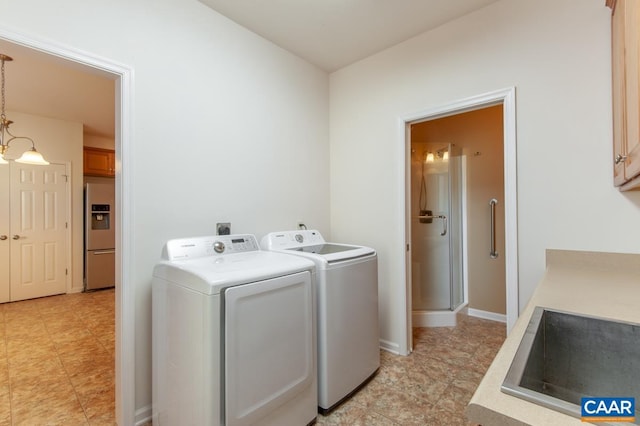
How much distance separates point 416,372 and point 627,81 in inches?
83.6

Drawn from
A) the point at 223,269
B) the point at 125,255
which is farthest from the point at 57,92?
the point at 223,269

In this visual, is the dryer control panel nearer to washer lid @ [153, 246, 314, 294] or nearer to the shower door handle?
washer lid @ [153, 246, 314, 294]

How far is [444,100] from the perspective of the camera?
229cm

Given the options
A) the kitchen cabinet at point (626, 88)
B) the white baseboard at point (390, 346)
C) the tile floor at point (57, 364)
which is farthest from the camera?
the white baseboard at point (390, 346)

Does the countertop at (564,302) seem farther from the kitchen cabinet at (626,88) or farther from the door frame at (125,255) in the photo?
the door frame at (125,255)

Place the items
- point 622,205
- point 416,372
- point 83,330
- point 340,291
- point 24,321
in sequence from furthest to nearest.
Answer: point 24,321, point 83,330, point 416,372, point 340,291, point 622,205

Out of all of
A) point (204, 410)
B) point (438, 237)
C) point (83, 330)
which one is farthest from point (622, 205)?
point (83, 330)

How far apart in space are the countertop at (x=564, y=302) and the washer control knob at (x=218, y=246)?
162 cm

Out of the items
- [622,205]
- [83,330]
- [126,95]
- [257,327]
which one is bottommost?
[83,330]

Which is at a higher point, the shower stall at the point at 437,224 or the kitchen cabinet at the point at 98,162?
the kitchen cabinet at the point at 98,162

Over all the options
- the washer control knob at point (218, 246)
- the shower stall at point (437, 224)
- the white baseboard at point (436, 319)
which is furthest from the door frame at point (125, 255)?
the shower stall at point (437, 224)

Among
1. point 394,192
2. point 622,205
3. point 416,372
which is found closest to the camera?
point 622,205

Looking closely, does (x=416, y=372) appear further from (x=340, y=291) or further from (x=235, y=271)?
(x=235, y=271)

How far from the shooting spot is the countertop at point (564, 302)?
0.53 m
